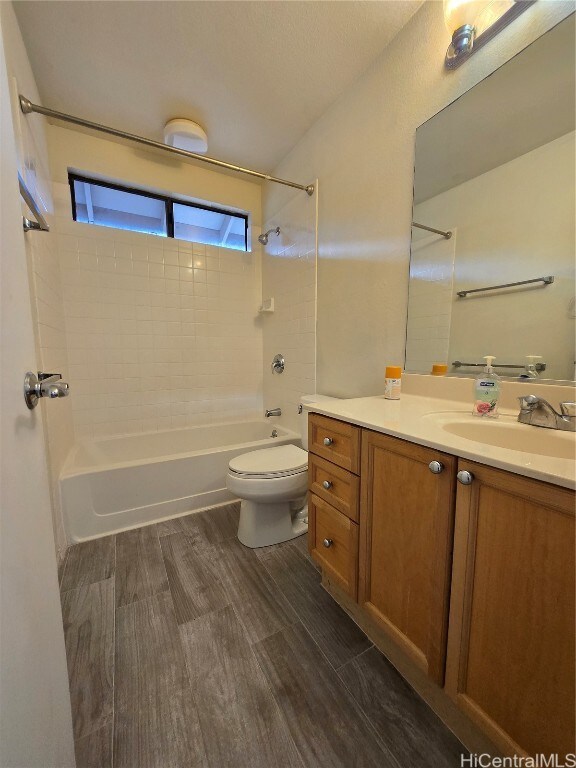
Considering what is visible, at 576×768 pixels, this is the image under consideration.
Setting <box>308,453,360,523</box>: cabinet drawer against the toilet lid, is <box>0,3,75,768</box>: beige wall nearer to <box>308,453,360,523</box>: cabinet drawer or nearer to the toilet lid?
<box>308,453,360,523</box>: cabinet drawer

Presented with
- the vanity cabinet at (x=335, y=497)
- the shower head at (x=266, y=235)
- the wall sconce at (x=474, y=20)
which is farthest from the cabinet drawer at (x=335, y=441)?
the shower head at (x=266, y=235)

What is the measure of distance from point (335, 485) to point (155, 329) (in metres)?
1.96

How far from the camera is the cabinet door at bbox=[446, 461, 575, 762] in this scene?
1.69 feet

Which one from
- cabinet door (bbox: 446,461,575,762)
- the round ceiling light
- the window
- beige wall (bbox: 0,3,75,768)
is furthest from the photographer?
the window

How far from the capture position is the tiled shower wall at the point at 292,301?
2.04 meters

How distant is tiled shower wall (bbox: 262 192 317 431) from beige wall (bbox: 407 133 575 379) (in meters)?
0.91

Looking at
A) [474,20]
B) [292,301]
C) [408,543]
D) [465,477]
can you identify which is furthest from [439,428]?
[292,301]

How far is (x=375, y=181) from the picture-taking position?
1517 millimetres

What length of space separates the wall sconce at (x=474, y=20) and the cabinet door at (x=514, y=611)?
4.96ft

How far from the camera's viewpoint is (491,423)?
92cm

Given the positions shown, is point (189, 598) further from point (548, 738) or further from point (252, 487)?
point (548, 738)

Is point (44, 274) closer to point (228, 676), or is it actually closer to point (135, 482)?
point (135, 482)

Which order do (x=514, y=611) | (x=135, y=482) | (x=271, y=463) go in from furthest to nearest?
(x=135, y=482) → (x=271, y=463) → (x=514, y=611)

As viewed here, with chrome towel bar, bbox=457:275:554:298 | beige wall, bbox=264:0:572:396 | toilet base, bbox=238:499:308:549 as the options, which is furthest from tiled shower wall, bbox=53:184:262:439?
chrome towel bar, bbox=457:275:554:298
